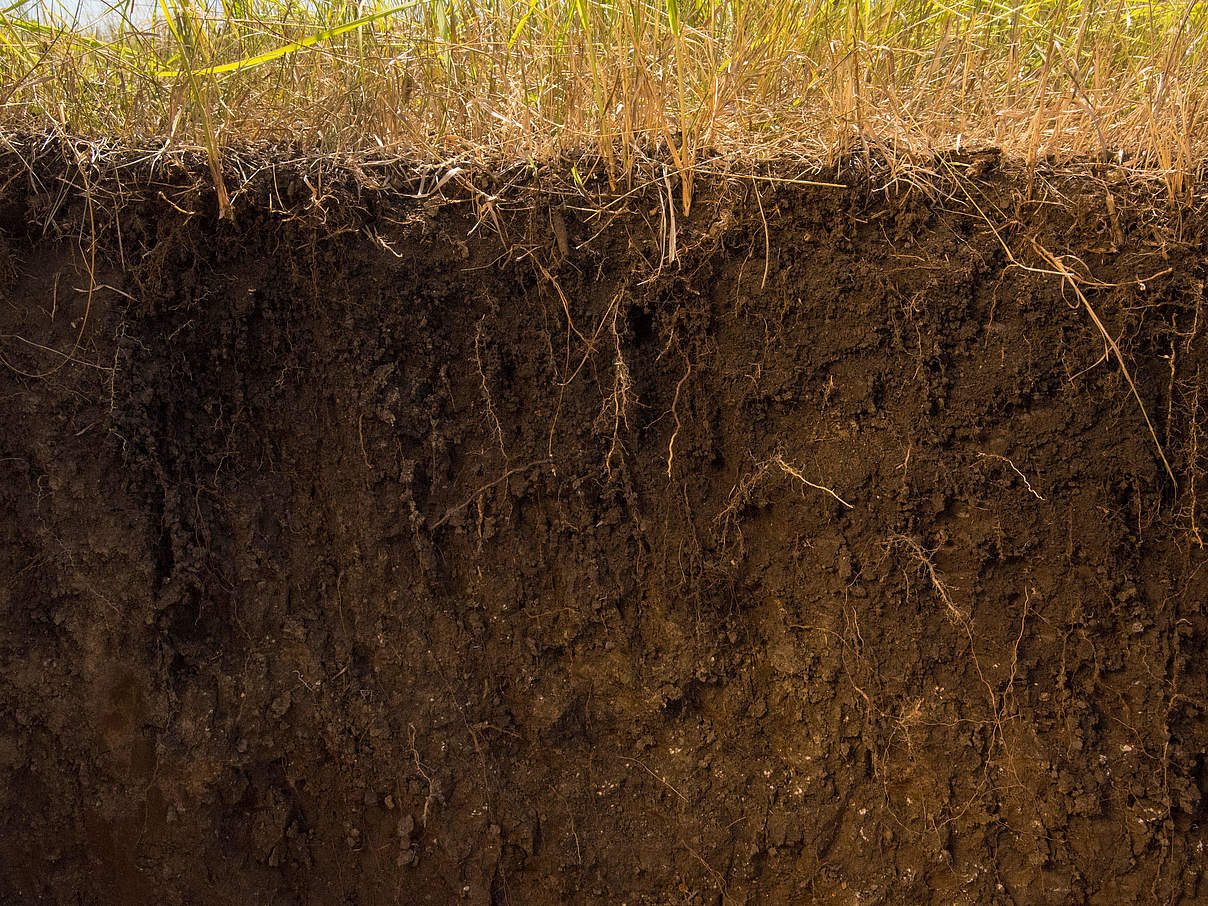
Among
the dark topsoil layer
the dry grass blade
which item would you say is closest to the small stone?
the dark topsoil layer

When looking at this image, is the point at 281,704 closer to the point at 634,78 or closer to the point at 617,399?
the point at 617,399

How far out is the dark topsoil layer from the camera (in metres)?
1.73

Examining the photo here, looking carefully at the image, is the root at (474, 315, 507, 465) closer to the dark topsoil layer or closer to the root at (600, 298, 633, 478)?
the dark topsoil layer

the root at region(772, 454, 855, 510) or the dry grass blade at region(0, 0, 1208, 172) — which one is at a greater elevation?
the dry grass blade at region(0, 0, 1208, 172)

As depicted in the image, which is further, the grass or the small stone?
the small stone

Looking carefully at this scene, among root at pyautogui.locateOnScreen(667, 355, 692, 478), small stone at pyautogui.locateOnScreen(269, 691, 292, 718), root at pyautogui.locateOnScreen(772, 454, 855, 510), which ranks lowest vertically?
small stone at pyautogui.locateOnScreen(269, 691, 292, 718)

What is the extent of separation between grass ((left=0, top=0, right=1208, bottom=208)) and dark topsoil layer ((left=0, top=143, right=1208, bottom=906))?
5.3 inches

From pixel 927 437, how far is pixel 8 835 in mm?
2461

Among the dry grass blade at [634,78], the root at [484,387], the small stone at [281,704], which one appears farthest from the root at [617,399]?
the small stone at [281,704]

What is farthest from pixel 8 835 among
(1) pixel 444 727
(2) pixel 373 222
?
(2) pixel 373 222

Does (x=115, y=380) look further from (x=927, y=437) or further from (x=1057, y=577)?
(x=1057, y=577)

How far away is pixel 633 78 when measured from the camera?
1.76m

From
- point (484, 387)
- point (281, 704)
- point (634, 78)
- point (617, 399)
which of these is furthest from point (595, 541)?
point (634, 78)

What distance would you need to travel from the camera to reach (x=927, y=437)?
5.81 ft
